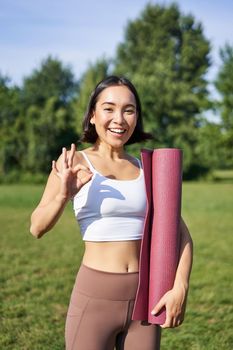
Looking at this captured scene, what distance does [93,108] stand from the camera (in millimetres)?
2039

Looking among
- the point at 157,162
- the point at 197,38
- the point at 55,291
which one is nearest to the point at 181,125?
the point at 197,38

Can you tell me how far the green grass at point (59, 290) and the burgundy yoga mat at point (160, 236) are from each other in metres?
2.41

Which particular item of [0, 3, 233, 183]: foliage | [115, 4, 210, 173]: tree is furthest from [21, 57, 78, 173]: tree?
[115, 4, 210, 173]: tree

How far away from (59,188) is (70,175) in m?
0.09

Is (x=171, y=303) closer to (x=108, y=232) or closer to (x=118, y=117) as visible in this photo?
(x=108, y=232)

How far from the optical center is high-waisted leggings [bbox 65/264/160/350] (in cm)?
188

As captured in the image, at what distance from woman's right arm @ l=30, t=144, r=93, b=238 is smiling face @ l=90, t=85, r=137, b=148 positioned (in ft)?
0.63

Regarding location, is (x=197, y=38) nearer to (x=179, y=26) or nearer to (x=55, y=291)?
(x=179, y=26)

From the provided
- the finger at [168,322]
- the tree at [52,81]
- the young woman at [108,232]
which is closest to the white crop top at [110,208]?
the young woman at [108,232]

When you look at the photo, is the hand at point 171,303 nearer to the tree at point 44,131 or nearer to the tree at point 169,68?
the tree at point 44,131

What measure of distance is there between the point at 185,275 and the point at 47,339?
8.79ft

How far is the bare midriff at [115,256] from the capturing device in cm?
189

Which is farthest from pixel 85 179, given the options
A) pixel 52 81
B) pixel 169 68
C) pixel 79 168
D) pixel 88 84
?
pixel 52 81

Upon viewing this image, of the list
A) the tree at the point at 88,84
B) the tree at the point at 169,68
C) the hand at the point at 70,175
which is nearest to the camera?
the hand at the point at 70,175
